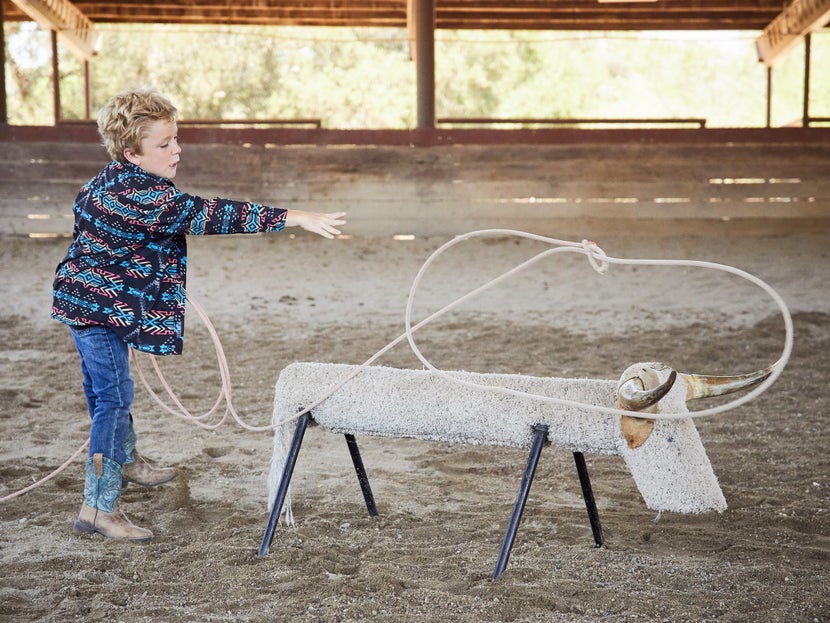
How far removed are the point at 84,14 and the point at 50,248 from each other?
4.00 m

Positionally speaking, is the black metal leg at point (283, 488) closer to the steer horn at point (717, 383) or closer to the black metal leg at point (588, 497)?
the black metal leg at point (588, 497)

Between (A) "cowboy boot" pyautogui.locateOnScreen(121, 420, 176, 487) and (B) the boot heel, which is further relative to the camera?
(A) "cowboy boot" pyautogui.locateOnScreen(121, 420, 176, 487)

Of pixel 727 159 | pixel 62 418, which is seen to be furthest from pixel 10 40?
pixel 62 418

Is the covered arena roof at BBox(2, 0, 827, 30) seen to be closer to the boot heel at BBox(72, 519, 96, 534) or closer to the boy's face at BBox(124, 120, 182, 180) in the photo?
the boy's face at BBox(124, 120, 182, 180)

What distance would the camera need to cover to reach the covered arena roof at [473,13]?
38.2 ft

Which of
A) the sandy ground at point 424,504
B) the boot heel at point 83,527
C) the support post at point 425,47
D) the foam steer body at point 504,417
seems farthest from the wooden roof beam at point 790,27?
the boot heel at point 83,527

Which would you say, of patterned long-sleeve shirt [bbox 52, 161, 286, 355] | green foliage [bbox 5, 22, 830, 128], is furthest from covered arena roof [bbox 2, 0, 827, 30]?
patterned long-sleeve shirt [bbox 52, 161, 286, 355]

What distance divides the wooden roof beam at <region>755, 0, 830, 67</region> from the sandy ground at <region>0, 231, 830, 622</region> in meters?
5.04

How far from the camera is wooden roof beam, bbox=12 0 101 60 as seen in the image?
10.6m

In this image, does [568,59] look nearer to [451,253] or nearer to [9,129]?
[451,253]

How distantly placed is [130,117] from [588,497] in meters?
2.00

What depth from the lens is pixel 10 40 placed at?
23.9m

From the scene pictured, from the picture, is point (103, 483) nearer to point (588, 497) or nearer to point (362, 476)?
point (362, 476)

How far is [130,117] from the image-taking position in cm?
A: 288
